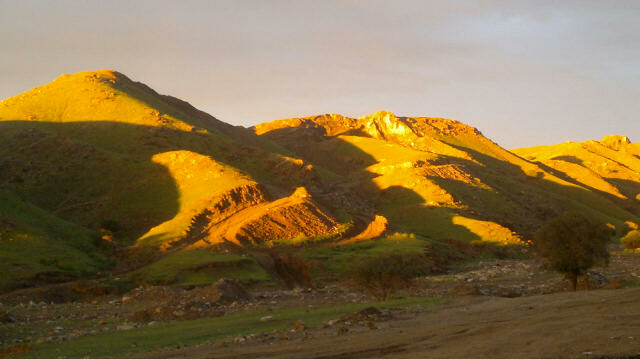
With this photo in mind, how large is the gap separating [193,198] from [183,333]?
50.3m

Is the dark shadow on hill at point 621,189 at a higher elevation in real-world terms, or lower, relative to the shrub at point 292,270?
higher

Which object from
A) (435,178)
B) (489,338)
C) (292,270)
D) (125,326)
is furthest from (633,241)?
(489,338)

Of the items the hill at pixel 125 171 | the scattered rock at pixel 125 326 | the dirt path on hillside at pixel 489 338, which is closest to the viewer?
the dirt path on hillside at pixel 489 338

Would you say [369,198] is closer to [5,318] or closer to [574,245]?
[574,245]

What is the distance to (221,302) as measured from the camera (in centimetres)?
3503

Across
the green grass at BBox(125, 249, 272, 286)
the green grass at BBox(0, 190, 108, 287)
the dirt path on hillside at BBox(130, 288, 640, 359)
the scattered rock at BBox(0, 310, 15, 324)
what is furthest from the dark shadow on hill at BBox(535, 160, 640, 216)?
the scattered rock at BBox(0, 310, 15, 324)

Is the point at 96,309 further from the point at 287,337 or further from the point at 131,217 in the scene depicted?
the point at 131,217

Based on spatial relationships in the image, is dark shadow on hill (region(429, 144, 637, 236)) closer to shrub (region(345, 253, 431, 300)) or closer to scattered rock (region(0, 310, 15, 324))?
shrub (region(345, 253, 431, 300))

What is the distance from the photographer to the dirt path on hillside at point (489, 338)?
45.3 feet

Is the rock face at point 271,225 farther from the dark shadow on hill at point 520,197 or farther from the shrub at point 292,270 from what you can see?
the dark shadow on hill at point 520,197

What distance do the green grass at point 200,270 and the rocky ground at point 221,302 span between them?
3.95 metres

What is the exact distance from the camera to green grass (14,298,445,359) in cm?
2014

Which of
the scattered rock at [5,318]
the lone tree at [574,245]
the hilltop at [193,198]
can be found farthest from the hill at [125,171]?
the lone tree at [574,245]

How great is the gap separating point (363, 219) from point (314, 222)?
12874mm
